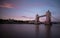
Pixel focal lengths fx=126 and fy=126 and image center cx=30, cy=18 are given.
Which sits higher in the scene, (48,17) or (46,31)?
(48,17)

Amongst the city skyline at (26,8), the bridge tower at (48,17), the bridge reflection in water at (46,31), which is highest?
the city skyline at (26,8)

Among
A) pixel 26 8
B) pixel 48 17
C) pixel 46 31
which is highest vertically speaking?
pixel 26 8

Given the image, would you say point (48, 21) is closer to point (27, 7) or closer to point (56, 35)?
point (56, 35)

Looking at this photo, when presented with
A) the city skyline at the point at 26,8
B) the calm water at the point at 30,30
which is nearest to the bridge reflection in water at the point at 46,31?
the calm water at the point at 30,30

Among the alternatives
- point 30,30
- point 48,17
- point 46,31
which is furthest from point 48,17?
point 30,30

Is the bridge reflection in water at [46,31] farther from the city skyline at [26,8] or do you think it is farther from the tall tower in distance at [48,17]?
the city skyline at [26,8]

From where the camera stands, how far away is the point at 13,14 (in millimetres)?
2314

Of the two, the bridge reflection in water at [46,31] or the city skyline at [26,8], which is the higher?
the city skyline at [26,8]

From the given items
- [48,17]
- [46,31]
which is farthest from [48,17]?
[46,31]

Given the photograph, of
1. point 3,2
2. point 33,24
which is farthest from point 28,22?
point 3,2

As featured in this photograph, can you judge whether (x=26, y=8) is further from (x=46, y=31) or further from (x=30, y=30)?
(x=46, y=31)

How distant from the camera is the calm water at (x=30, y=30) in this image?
2195 mm

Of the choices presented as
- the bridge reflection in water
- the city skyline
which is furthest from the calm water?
the city skyline

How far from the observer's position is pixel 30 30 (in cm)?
226
